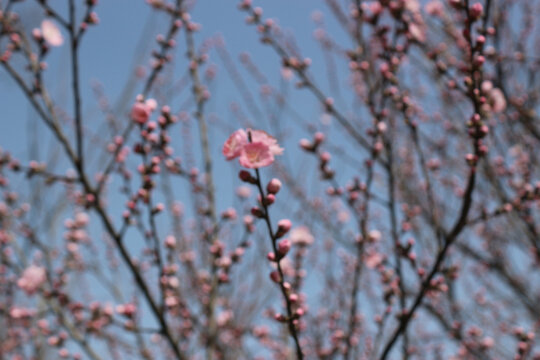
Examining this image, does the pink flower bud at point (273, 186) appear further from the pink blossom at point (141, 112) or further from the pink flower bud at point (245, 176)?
the pink blossom at point (141, 112)

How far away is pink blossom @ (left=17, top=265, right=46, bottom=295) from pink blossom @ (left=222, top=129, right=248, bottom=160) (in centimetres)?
253

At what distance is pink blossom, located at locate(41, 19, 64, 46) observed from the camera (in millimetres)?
2992

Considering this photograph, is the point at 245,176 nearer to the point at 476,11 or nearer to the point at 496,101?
the point at 476,11

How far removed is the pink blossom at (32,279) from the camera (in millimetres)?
3287

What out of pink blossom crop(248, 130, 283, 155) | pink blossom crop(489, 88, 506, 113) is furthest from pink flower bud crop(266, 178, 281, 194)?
pink blossom crop(489, 88, 506, 113)

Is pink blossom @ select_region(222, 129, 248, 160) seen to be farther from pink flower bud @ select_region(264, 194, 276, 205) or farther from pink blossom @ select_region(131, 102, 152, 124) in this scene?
pink blossom @ select_region(131, 102, 152, 124)

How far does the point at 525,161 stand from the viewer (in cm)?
388

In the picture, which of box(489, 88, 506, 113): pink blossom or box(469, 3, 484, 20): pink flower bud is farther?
box(489, 88, 506, 113): pink blossom

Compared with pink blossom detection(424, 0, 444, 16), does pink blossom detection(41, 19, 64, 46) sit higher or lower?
lower

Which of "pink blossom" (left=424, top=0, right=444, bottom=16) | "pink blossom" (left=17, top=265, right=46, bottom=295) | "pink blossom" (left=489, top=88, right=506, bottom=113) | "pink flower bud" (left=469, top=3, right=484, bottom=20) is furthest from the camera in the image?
"pink blossom" (left=424, top=0, right=444, bottom=16)

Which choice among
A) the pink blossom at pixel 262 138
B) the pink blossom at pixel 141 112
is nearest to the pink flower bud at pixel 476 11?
the pink blossom at pixel 262 138

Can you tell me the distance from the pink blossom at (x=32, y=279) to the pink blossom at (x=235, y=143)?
2527 millimetres

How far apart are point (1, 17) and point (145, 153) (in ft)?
4.02

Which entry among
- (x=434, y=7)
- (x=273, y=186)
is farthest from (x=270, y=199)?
(x=434, y=7)
